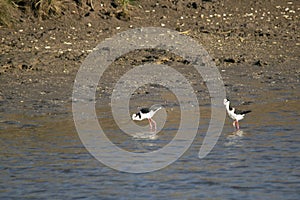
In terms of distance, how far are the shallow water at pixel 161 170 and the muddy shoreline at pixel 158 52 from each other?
1082 millimetres

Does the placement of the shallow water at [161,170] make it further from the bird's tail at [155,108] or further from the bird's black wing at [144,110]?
Result: the bird's black wing at [144,110]

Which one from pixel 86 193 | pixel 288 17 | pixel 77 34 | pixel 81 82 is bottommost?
pixel 86 193

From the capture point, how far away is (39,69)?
13938 mm

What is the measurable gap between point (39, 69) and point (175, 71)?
8.17ft

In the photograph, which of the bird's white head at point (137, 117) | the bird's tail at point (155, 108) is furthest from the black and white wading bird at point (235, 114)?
the bird's white head at point (137, 117)

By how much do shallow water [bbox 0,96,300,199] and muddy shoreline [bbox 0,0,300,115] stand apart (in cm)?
108

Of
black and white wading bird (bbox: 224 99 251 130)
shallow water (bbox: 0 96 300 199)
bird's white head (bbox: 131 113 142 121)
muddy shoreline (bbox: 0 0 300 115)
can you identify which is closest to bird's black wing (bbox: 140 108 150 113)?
bird's white head (bbox: 131 113 142 121)

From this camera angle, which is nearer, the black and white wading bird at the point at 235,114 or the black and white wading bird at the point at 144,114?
the black and white wading bird at the point at 235,114

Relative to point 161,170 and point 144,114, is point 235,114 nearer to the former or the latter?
point 144,114

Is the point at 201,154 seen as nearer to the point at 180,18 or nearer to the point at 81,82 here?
the point at 81,82

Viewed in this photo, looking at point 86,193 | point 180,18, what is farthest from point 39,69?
point 86,193

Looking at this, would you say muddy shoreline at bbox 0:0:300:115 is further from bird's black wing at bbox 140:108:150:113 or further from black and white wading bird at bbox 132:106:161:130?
bird's black wing at bbox 140:108:150:113

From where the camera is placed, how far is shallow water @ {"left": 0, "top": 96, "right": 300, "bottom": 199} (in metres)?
8.26

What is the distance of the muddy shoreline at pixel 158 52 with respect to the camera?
13.1 m
